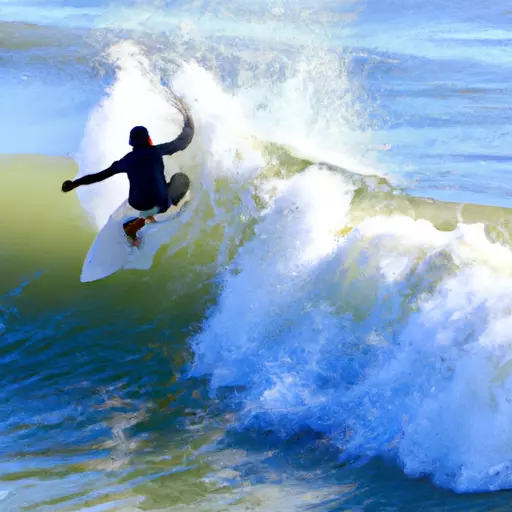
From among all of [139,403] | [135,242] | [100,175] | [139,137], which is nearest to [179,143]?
[139,137]

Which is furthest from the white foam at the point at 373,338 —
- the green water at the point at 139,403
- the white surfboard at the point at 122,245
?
the white surfboard at the point at 122,245

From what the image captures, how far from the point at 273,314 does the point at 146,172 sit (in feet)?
5.25

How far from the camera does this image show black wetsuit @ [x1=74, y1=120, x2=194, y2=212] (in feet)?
22.7

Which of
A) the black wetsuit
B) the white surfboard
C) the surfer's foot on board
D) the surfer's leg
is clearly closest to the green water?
the white surfboard

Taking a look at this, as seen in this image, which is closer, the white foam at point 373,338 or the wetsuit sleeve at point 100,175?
the white foam at point 373,338

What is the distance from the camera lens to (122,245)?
25.7ft

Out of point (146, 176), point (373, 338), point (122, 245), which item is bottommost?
point (373, 338)

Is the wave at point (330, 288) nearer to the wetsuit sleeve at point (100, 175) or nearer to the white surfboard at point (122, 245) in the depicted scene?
the white surfboard at point (122, 245)

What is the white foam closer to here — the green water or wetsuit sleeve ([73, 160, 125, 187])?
the green water

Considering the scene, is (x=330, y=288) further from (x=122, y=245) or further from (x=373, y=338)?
(x=122, y=245)

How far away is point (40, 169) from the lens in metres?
12.6

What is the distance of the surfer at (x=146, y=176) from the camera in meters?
6.89

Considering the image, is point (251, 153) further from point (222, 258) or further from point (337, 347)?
point (337, 347)

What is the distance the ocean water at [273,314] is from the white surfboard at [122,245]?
0.16m
